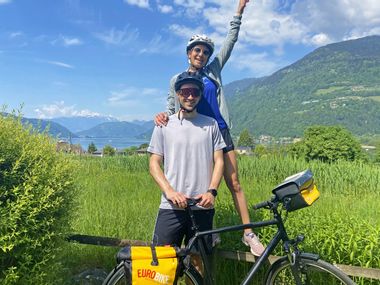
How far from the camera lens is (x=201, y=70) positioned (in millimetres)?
3252

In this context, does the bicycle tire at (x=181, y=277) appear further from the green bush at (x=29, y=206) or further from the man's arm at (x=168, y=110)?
the man's arm at (x=168, y=110)

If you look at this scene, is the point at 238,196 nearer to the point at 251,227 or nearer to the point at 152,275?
the point at 251,227

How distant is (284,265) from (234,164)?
35.2 inches

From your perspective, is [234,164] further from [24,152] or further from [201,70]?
[24,152]

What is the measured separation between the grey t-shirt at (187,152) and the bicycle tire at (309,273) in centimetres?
81

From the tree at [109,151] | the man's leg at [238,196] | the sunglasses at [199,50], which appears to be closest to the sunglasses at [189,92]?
the sunglasses at [199,50]

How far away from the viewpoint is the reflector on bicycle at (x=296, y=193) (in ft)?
9.10

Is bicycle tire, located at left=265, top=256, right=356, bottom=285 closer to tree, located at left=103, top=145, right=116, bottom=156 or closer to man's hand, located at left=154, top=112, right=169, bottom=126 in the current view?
man's hand, located at left=154, top=112, right=169, bottom=126

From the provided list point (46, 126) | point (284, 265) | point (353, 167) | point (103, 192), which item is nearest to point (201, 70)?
point (46, 126)

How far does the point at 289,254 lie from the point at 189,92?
4.57 feet

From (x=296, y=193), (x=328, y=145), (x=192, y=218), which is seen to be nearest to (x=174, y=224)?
(x=192, y=218)

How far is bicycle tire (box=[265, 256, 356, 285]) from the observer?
8.95ft

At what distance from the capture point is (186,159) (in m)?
2.91

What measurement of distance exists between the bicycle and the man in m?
0.18
